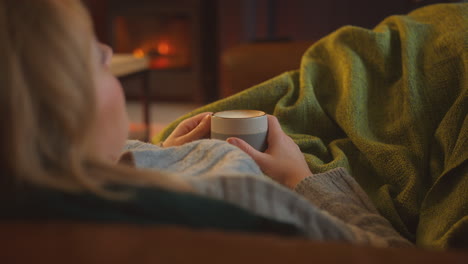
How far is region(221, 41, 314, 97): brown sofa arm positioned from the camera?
1416 mm

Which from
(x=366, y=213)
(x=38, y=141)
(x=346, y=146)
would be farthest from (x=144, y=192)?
(x=346, y=146)

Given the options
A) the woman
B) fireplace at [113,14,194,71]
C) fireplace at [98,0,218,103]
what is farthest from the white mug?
fireplace at [113,14,194,71]

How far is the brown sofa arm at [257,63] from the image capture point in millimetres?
1416

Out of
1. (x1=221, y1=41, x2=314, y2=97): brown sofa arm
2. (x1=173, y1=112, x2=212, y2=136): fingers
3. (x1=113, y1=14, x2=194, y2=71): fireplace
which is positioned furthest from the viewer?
(x1=113, y1=14, x2=194, y2=71): fireplace

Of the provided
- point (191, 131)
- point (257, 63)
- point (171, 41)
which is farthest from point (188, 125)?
point (171, 41)

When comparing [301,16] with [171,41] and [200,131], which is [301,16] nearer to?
[171,41]

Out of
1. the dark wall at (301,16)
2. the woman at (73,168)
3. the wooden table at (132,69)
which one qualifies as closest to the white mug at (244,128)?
the woman at (73,168)

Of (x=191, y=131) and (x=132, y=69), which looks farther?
(x=132, y=69)

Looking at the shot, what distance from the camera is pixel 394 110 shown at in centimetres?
90

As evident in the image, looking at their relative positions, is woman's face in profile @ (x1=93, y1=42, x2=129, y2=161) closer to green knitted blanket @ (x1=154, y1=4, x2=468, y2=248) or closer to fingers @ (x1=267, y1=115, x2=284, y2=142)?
fingers @ (x1=267, y1=115, x2=284, y2=142)

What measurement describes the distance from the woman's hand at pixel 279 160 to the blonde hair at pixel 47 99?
0.29m

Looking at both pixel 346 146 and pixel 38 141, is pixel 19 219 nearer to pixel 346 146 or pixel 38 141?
pixel 38 141

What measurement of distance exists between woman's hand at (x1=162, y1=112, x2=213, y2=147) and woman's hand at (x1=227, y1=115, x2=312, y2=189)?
0.38 feet

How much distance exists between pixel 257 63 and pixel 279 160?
77 centimetres
